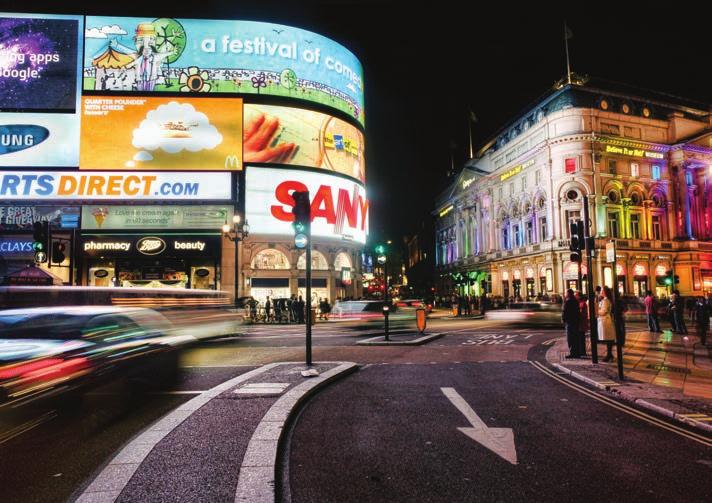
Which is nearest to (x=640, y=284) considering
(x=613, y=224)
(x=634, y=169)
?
(x=613, y=224)

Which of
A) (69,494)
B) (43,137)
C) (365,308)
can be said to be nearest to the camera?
(69,494)

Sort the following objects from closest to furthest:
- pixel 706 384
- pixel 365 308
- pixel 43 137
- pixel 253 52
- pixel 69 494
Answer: pixel 69 494, pixel 706 384, pixel 365 308, pixel 43 137, pixel 253 52

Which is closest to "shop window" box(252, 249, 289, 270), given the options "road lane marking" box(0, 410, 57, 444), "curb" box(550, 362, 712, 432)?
"curb" box(550, 362, 712, 432)

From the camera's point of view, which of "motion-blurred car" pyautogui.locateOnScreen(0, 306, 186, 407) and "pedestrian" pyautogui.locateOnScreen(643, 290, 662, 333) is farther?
"pedestrian" pyautogui.locateOnScreen(643, 290, 662, 333)

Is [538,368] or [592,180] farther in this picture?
[592,180]

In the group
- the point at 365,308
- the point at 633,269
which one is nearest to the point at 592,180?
the point at 633,269

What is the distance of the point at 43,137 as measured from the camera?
36.2m

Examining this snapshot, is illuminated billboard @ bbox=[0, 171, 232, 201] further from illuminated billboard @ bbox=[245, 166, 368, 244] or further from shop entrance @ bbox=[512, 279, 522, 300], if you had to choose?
shop entrance @ bbox=[512, 279, 522, 300]

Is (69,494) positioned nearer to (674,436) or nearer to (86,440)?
(86,440)

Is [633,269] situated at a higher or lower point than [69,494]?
higher

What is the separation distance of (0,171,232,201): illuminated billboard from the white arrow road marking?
32431 millimetres

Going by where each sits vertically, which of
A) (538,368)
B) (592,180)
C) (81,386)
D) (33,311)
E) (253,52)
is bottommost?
(538,368)

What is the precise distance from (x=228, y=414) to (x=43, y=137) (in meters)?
39.6

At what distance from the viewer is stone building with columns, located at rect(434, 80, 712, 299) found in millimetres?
48438
